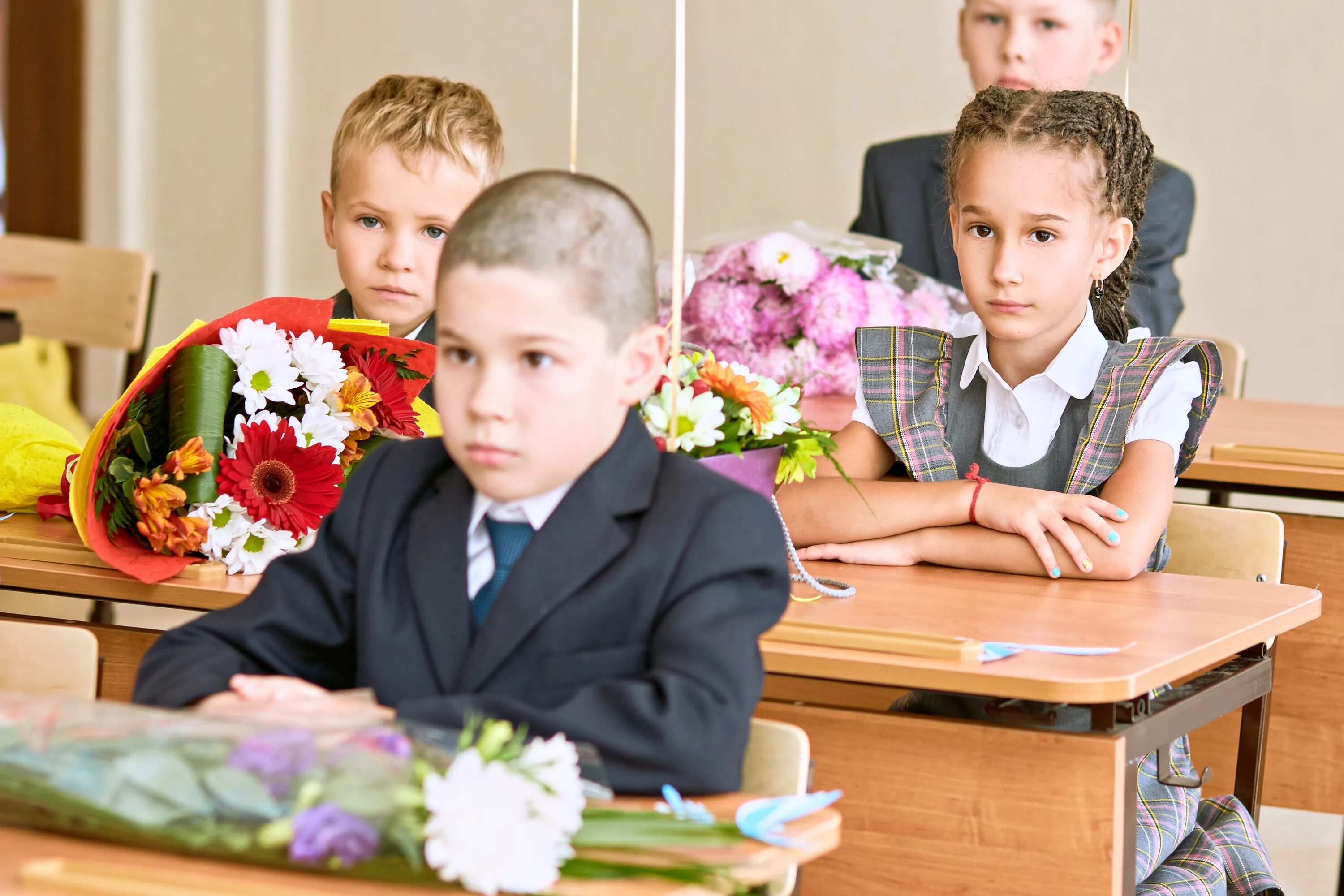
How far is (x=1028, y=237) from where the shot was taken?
2070mm

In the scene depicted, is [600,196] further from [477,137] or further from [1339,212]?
[1339,212]

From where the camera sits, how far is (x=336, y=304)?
8.04 ft

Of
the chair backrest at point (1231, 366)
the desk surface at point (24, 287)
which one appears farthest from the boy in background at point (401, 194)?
the desk surface at point (24, 287)

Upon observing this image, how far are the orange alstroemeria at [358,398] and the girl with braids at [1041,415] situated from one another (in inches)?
21.7

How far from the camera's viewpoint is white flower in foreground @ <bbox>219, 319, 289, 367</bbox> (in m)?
1.79

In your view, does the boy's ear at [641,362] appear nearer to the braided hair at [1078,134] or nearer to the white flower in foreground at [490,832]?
the white flower in foreground at [490,832]

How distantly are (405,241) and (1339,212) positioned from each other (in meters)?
4.31

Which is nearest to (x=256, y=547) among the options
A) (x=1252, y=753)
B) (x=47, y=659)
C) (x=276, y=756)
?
(x=47, y=659)

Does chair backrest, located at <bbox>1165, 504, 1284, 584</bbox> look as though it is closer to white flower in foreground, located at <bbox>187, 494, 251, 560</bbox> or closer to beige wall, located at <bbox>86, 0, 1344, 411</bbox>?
white flower in foreground, located at <bbox>187, 494, 251, 560</bbox>

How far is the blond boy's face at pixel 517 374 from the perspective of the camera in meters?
1.14

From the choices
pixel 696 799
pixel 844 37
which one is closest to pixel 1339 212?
pixel 844 37

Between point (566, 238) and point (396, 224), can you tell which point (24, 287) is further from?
point (566, 238)

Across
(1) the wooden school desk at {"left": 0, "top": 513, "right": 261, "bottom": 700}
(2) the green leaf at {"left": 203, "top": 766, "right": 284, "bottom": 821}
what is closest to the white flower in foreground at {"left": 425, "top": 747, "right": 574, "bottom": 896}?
(2) the green leaf at {"left": 203, "top": 766, "right": 284, "bottom": 821}

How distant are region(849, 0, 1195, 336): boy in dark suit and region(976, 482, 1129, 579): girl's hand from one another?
1522 mm
